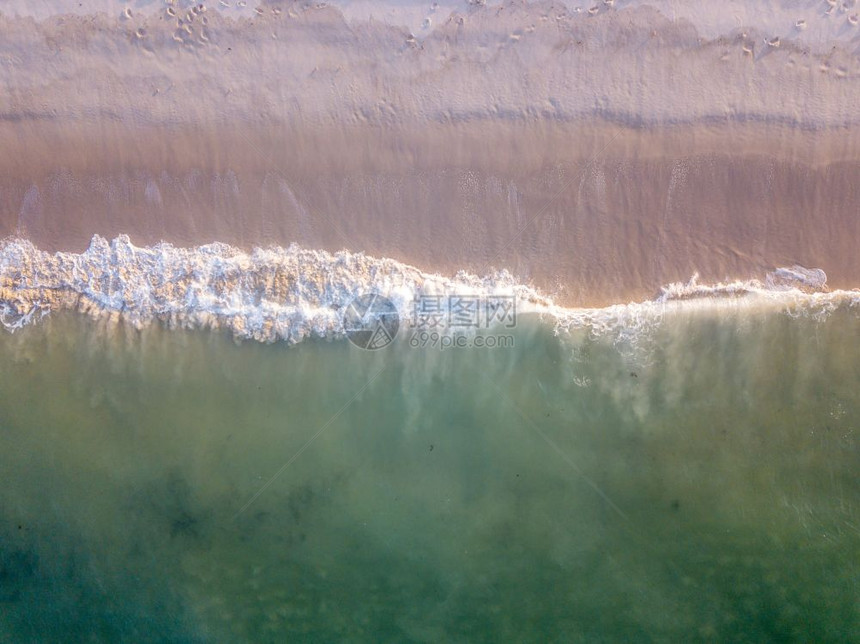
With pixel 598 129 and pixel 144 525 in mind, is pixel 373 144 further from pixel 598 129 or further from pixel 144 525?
pixel 144 525

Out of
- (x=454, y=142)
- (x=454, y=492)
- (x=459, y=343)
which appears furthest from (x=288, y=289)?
(x=454, y=492)

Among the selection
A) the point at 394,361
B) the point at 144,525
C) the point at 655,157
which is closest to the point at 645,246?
the point at 655,157

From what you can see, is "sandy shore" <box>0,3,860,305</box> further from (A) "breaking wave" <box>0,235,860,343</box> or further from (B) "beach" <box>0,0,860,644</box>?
(A) "breaking wave" <box>0,235,860,343</box>

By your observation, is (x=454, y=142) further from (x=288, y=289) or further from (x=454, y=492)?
(x=454, y=492)

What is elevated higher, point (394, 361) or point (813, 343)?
point (813, 343)

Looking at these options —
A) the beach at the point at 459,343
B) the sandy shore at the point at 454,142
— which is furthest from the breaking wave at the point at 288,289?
the sandy shore at the point at 454,142

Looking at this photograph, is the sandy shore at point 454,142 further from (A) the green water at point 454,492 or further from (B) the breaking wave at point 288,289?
(A) the green water at point 454,492
